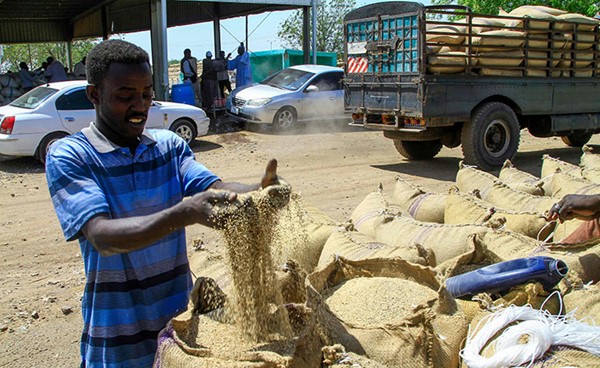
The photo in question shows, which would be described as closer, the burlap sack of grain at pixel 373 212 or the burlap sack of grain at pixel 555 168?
the burlap sack of grain at pixel 373 212

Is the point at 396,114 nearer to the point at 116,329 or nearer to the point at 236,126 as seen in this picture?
the point at 236,126

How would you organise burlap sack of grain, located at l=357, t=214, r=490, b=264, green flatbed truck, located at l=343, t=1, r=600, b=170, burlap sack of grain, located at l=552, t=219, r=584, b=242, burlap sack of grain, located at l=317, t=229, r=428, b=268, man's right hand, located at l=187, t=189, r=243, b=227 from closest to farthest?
man's right hand, located at l=187, t=189, r=243, b=227, burlap sack of grain, located at l=317, t=229, r=428, b=268, burlap sack of grain, located at l=357, t=214, r=490, b=264, burlap sack of grain, located at l=552, t=219, r=584, b=242, green flatbed truck, located at l=343, t=1, r=600, b=170

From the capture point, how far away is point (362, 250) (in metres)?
3.36

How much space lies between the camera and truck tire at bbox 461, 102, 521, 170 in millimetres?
9508

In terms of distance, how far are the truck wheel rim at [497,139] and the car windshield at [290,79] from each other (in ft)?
19.4

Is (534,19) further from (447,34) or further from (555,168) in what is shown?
(555,168)

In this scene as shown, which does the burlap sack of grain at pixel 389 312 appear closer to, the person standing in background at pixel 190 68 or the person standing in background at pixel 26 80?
the person standing in background at pixel 190 68

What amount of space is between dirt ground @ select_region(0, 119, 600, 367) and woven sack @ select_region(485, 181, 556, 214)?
219cm

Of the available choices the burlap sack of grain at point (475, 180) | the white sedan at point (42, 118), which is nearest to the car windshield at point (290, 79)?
the white sedan at point (42, 118)

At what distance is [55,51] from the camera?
131 feet

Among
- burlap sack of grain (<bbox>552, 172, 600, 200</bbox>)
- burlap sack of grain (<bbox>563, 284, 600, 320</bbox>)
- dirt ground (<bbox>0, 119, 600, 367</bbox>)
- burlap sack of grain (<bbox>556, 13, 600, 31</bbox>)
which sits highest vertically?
burlap sack of grain (<bbox>556, 13, 600, 31</bbox>)

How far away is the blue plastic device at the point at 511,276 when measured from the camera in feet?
8.91

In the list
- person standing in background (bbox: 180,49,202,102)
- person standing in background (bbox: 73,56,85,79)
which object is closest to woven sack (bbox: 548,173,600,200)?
person standing in background (bbox: 180,49,202,102)

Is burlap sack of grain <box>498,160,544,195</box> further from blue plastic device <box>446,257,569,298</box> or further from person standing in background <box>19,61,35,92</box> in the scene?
person standing in background <box>19,61,35,92</box>
